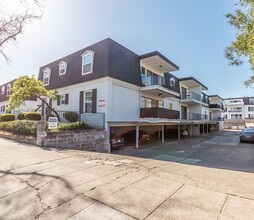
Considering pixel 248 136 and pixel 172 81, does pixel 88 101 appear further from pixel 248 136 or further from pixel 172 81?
pixel 248 136

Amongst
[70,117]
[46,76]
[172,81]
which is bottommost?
[70,117]

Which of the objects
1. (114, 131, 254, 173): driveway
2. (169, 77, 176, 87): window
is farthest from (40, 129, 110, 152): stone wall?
(169, 77, 176, 87): window

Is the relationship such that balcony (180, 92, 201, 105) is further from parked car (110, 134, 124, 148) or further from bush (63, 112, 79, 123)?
bush (63, 112, 79, 123)

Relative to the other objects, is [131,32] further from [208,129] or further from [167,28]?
[208,129]

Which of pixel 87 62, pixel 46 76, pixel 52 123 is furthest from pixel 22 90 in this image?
pixel 46 76

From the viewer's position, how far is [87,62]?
14156 millimetres

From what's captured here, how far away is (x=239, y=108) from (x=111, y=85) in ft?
235

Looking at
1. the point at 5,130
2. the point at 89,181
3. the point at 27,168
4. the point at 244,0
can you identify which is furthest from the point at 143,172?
the point at 5,130

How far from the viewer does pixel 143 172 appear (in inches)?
189

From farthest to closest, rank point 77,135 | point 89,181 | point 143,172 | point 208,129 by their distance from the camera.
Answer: point 208,129 < point 77,135 < point 143,172 < point 89,181

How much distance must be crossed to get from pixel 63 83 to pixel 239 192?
15589 millimetres

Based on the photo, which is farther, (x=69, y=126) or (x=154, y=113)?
(x=154, y=113)

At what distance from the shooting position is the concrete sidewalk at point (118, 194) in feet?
9.04

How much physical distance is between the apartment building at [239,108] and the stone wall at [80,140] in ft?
228
